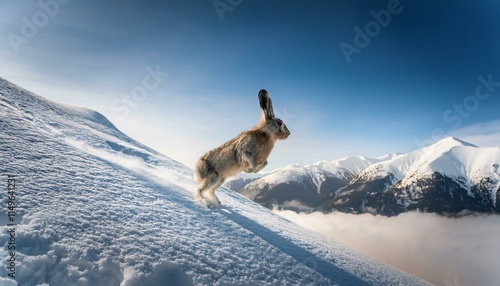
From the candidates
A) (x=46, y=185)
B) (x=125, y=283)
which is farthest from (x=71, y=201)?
(x=125, y=283)

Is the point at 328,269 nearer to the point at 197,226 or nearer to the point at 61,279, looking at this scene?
the point at 197,226

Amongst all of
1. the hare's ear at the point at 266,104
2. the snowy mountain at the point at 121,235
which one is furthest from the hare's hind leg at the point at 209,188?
the hare's ear at the point at 266,104

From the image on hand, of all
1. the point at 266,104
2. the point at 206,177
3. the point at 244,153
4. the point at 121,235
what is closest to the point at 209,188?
the point at 206,177

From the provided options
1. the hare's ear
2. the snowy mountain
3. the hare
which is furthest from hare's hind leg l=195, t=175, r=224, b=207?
the hare's ear

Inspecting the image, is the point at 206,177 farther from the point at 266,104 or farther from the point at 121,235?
the point at 121,235

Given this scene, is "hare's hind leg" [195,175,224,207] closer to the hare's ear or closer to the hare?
the hare
